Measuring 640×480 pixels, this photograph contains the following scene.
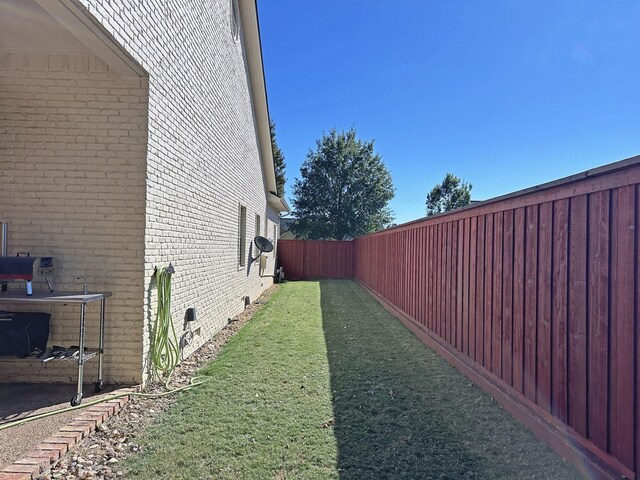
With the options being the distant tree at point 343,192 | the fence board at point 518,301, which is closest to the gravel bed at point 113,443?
the fence board at point 518,301

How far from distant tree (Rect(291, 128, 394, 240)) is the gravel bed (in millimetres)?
20320

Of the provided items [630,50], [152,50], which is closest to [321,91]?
[630,50]

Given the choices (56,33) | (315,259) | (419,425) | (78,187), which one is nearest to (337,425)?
(419,425)

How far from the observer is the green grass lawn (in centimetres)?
215

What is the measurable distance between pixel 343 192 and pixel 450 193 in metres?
11.5

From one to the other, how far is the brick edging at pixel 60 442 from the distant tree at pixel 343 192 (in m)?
21.1

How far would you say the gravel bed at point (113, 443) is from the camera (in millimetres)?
2073

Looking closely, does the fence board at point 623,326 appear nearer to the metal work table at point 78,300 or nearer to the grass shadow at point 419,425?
the grass shadow at point 419,425

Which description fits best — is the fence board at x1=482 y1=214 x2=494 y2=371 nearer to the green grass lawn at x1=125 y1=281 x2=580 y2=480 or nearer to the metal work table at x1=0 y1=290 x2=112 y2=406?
the green grass lawn at x1=125 y1=281 x2=580 y2=480

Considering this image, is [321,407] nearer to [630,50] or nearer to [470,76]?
[630,50]

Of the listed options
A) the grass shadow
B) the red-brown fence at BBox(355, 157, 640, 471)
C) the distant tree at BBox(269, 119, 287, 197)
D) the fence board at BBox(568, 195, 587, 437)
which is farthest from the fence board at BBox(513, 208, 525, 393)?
the distant tree at BBox(269, 119, 287, 197)

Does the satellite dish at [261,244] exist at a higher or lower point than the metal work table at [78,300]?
higher

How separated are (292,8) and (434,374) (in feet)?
28.5

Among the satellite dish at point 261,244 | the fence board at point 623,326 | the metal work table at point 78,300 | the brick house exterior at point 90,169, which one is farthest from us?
the satellite dish at point 261,244
